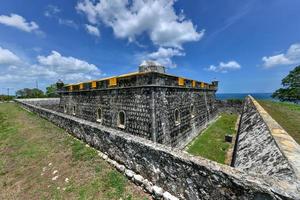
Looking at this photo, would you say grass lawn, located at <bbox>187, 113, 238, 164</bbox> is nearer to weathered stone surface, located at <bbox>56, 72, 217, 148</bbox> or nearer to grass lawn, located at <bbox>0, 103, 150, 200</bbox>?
weathered stone surface, located at <bbox>56, 72, 217, 148</bbox>

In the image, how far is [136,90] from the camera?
953 cm

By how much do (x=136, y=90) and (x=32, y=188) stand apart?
6.24 metres

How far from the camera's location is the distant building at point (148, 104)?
882cm

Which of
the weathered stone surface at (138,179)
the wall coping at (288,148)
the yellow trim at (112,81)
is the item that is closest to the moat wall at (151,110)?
the yellow trim at (112,81)

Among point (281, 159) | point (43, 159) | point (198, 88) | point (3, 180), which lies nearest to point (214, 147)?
point (198, 88)

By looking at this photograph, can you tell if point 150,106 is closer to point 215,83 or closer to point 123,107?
point 123,107

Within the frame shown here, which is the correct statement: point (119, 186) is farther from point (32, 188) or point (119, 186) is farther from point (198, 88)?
point (198, 88)

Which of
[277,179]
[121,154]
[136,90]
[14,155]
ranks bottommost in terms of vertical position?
[14,155]

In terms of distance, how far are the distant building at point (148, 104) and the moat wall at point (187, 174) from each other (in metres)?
3.16

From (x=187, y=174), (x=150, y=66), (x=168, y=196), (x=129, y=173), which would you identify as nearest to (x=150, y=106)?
(x=150, y=66)

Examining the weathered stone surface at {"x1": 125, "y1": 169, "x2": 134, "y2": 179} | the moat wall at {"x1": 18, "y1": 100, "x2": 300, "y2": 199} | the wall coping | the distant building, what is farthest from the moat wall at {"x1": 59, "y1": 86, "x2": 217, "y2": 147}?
the wall coping

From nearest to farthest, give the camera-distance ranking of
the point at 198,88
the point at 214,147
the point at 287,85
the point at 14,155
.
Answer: the point at 14,155
the point at 214,147
the point at 198,88
the point at 287,85

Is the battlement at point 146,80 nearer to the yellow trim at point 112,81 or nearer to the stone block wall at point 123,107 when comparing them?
the yellow trim at point 112,81

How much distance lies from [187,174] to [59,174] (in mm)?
4661
